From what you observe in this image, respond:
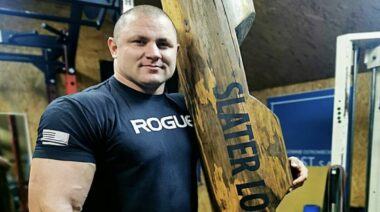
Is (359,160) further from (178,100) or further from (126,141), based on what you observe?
(126,141)

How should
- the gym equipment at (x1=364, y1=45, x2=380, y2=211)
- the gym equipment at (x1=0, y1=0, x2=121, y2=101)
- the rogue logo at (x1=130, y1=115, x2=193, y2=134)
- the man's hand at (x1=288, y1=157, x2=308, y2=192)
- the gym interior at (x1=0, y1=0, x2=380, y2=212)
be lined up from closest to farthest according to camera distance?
the rogue logo at (x1=130, y1=115, x2=193, y2=134) → the man's hand at (x1=288, y1=157, x2=308, y2=192) → the gym equipment at (x1=364, y1=45, x2=380, y2=211) → the gym interior at (x1=0, y1=0, x2=380, y2=212) → the gym equipment at (x1=0, y1=0, x2=121, y2=101)

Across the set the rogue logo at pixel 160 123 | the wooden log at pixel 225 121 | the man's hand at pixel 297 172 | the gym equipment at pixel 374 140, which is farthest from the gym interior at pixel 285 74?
the rogue logo at pixel 160 123

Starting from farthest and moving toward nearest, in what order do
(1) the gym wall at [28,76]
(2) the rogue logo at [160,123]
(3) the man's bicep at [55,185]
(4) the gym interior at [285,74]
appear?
(1) the gym wall at [28,76] < (4) the gym interior at [285,74] < (2) the rogue logo at [160,123] < (3) the man's bicep at [55,185]

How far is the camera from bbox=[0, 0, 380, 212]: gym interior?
1.85 metres

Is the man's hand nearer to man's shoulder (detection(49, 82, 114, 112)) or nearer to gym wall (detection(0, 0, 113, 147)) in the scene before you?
man's shoulder (detection(49, 82, 114, 112))

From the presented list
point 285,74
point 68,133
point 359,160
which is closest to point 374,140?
point 359,160

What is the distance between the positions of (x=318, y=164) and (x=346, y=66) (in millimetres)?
1045

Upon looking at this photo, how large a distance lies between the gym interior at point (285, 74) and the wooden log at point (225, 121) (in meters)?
0.83

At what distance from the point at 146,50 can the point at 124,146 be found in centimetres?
28

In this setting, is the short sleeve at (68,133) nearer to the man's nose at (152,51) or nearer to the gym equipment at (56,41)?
the man's nose at (152,51)

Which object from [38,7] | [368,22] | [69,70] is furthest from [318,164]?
[38,7]

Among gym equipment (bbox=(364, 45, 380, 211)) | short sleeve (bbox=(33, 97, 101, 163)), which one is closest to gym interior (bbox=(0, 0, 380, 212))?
gym equipment (bbox=(364, 45, 380, 211))

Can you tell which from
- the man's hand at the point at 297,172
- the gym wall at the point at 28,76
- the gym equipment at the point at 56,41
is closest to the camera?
the man's hand at the point at 297,172

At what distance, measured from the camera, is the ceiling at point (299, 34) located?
203 centimetres
